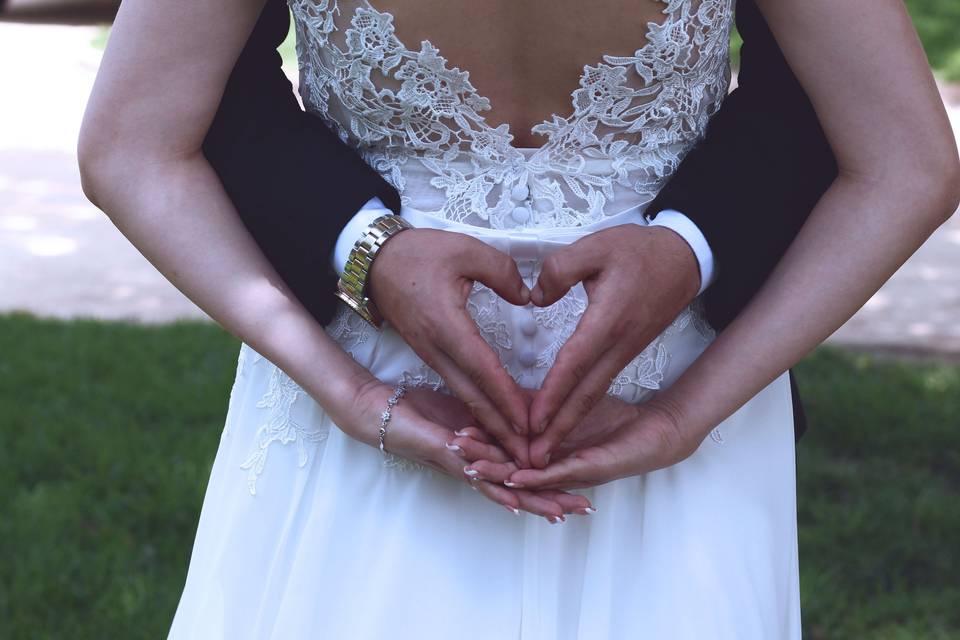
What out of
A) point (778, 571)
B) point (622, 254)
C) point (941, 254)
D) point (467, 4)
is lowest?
point (778, 571)

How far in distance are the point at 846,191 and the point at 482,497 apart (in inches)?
22.8

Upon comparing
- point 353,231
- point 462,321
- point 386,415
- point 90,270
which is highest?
point 90,270

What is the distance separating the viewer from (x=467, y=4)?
1.48 m

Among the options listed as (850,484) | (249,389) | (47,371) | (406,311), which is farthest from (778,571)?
(47,371)

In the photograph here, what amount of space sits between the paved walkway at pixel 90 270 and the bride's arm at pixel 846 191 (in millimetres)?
4761

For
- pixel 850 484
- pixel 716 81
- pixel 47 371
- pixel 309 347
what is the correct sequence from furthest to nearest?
pixel 47 371 → pixel 850 484 → pixel 716 81 → pixel 309 347

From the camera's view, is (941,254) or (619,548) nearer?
(619,548)

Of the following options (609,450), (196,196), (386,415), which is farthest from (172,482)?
(609,450)

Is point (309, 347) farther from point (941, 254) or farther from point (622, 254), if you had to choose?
point (941, 254)

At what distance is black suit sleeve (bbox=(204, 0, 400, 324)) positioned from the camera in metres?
1.57

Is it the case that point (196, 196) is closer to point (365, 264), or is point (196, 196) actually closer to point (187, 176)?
point (187, 176)

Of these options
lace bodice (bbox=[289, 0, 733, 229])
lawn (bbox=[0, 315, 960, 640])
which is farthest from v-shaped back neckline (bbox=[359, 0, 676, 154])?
lawn (bbox=[0, 315, 960, 640])

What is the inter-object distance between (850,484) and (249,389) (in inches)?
123

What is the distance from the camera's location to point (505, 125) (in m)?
1.56
